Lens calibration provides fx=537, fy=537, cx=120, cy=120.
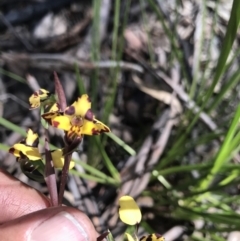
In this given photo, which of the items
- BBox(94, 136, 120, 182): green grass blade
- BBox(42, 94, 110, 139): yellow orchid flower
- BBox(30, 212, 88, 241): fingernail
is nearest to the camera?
BBox(42, 94, 110, 139): yellow orchid flower

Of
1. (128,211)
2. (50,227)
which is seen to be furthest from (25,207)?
(128,211)

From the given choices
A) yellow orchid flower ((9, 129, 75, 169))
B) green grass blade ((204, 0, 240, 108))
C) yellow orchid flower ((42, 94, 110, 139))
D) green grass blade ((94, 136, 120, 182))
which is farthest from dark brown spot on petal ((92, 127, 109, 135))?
green grass blade ((94, 136, 120, 182))

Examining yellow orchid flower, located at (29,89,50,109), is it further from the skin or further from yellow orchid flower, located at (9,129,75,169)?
the skin

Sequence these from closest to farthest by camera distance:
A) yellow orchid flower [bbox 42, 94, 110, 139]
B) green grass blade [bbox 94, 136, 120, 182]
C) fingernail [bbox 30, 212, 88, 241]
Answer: yellow orchid flower [bbox 42, 94, 110, 139], fingernail [bbox 30, 212, 88, 241], green grass blade [bbox 94, 136, 120, 182]

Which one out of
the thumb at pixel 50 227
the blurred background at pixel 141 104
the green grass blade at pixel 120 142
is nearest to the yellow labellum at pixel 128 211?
the thumb at pixel 50 227

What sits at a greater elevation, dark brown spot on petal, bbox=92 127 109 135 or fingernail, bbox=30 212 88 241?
dark brown spot on petal, bbox=92 127 109 135

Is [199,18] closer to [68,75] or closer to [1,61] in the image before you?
[68,75]
